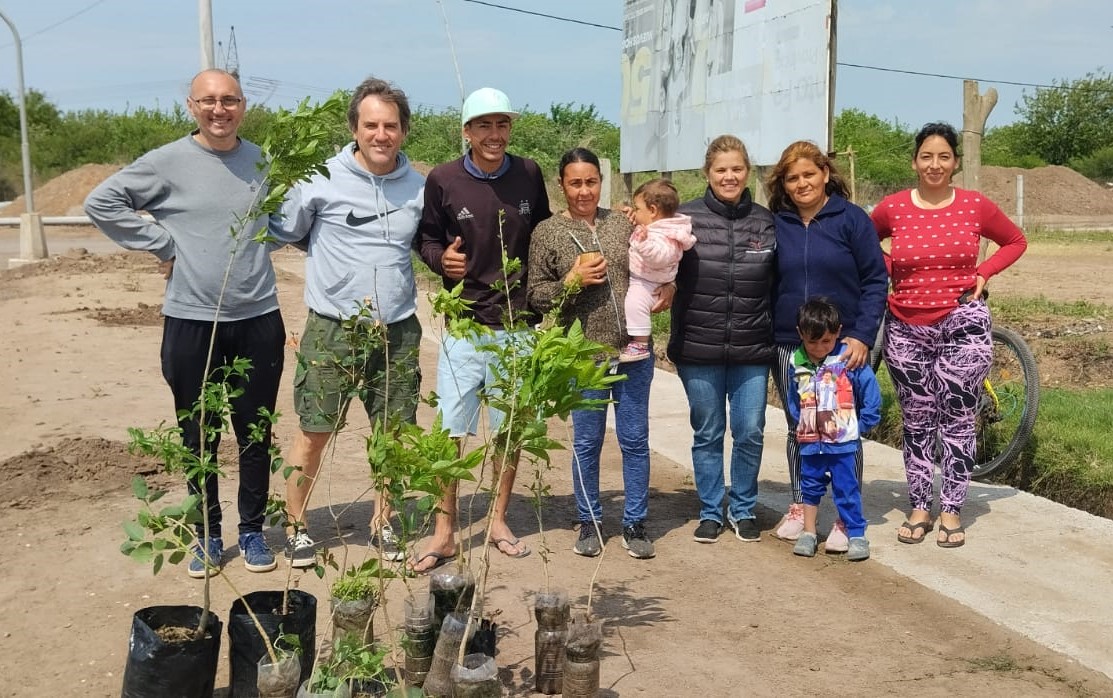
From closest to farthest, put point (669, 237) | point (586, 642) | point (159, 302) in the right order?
1. point (586, 642)
2. point (669, 237)
3. point (159, 302)

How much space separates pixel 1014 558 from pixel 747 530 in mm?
1199

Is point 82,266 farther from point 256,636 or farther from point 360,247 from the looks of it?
point 256,636

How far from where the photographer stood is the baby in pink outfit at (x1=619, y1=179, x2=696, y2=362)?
495 cm

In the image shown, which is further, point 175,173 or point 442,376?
point 442,376

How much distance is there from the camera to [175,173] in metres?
4.61

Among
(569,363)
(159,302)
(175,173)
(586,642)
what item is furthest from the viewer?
(159,302)

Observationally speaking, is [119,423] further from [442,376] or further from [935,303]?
[935,303]

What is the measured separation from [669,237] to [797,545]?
1554mm

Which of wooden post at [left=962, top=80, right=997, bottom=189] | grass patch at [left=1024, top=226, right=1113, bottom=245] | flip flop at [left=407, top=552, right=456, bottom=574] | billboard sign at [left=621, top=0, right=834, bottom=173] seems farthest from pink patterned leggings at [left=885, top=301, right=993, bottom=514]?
grass patch at [left=1024, top=226, right=1113, bottom=245]

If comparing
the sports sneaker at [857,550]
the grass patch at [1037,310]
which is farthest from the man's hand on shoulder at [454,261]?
the grass patch at [1037,310]

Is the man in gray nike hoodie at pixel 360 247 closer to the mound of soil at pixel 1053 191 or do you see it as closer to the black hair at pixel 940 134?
the black hair at pixel 940 134

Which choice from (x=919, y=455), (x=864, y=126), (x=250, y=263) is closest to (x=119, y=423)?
(x=250, y=263)

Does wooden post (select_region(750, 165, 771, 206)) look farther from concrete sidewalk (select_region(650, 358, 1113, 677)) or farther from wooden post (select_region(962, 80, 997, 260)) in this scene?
concrete sidewalk (select_region(650, 358, 1113, 677))

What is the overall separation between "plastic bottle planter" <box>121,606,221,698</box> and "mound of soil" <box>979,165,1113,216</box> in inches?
2009
